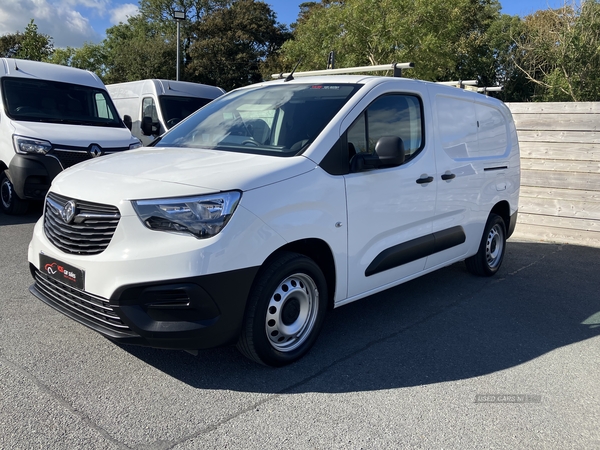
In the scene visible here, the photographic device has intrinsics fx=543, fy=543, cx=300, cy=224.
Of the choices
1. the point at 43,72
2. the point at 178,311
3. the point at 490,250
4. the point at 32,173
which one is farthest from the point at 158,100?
the point at 178,311

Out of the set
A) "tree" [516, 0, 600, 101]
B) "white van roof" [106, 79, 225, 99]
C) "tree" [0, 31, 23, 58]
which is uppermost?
"tree" [0, 31, 23, 58]

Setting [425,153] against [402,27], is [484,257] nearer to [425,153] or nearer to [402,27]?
[425,153]

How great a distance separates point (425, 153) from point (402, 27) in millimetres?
12371

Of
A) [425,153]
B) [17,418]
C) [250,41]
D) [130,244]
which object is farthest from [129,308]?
[250,41]

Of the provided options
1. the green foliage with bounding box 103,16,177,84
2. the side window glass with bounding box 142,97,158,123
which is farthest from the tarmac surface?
the green foliage with bounding box 103,16,177,84

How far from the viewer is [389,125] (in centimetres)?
436

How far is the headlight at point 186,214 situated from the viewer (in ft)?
9.92

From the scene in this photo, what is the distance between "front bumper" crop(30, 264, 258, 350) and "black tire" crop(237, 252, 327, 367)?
0.14 metres

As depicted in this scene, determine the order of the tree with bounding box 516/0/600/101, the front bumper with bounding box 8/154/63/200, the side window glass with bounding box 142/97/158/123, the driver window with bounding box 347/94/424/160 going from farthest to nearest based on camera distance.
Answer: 1. the tree with bounding box 516/0/600/101
2. the side window glass with bounding box 142/97/158/123
3. the front bumper with bounding box 8/154/63/200
4. the driver window with bounding box 347/94/424/160

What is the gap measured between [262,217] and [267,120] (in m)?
1.23

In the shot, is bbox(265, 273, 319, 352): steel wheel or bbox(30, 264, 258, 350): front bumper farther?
bbox(265, 273, 319, 352): steel wheel

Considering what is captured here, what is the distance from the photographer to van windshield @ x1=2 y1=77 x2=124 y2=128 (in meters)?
8.15

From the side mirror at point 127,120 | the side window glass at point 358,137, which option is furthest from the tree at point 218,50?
the side window glass at point 358,137

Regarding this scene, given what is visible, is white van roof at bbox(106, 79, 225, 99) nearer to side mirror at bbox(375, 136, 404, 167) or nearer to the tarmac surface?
the tarmac surface
